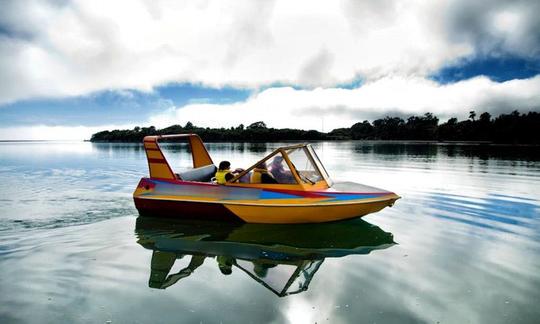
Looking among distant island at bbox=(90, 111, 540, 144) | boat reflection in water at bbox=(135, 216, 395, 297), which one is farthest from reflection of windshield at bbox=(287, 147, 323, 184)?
distant island at bbox=(90, 111, 540, 144)

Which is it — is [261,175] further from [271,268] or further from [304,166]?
[271,268]

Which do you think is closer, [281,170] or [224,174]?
[281,170]

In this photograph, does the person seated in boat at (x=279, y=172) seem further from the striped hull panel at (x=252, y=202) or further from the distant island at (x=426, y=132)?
the distant island at (x=426, y=132)

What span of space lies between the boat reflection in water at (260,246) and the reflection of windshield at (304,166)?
3.89ft

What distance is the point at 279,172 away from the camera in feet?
26.6

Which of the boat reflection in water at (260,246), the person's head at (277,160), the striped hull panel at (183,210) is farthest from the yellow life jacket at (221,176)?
the person's head at (277,160)

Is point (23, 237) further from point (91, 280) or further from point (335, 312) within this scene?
point (335, 312)

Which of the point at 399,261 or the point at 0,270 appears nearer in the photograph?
the point at 0,270

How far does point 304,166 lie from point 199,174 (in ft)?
10.8

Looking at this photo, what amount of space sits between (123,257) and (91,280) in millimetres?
1057

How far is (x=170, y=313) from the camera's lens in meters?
4.23

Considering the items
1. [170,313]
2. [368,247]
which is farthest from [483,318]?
[170,313]

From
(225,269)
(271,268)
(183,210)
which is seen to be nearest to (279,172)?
(183,210)

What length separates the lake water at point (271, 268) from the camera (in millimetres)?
4305
